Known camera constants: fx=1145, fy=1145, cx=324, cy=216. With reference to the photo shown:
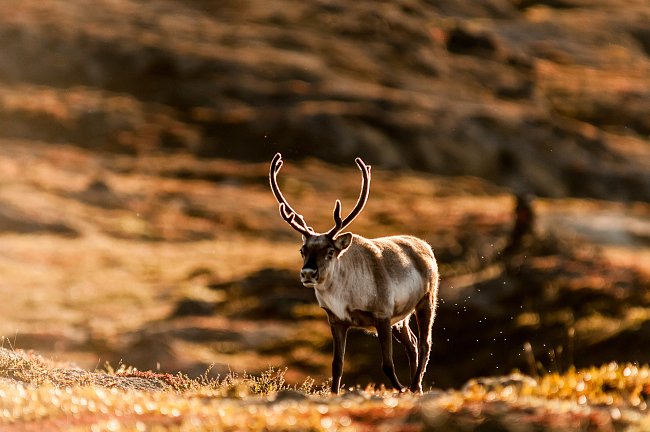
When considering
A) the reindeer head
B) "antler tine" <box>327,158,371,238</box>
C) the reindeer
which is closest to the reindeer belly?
the reindeer

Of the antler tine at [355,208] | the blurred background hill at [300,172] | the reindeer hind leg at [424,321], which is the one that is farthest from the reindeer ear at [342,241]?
the blurred background hill at [300,172]

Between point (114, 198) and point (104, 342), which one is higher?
point (104, 342)

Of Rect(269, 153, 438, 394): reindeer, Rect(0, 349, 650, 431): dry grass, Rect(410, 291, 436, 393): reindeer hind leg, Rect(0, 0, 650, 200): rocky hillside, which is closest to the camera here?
Rect(0, 349, 650, 431): dry grass

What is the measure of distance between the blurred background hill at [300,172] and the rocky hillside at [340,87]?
423mm

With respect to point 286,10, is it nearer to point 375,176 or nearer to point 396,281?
point 375,176

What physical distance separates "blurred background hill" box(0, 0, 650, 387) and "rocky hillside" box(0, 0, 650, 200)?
42cm

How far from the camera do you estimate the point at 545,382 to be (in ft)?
39.3

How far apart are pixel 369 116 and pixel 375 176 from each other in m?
17.5

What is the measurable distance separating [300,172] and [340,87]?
33.4 m

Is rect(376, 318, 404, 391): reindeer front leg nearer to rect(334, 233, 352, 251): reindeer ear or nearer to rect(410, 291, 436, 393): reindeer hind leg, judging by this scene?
rect(334, 233, 352, 251): reindeer ear

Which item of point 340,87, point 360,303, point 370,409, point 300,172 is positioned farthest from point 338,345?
point 340,87

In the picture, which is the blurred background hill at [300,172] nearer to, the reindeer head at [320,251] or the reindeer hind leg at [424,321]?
the reindeer head at [320,251]

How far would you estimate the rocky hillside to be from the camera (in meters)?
120

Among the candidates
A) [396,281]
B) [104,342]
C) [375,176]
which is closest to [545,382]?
[396,281]
